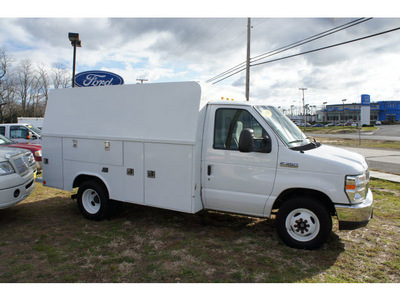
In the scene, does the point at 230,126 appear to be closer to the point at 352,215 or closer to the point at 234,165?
the point at 234,165

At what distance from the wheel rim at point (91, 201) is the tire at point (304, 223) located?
3.64 meters

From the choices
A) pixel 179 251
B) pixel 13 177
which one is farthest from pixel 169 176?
pixel 13 177

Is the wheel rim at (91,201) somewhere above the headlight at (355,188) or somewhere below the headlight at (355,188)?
below

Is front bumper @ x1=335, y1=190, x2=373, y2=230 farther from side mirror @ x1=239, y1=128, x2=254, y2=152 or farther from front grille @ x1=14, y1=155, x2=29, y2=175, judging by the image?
front grille @ x1=14, y1=155, x2=29, y2=175

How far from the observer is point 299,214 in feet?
14.6

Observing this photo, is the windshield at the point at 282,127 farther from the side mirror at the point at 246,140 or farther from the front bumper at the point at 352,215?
the front bumper at the point at 352,215

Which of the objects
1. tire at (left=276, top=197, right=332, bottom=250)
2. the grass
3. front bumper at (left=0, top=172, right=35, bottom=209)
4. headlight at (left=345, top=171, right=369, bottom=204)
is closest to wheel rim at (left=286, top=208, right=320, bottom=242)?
tire at (left=276, top=197, right=332, bottom=250)

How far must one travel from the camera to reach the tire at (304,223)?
4289 millimetres

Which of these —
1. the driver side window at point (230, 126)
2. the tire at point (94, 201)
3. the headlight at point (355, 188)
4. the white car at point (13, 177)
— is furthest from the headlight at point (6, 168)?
the headlight at point (355, 188)

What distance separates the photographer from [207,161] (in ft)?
15.9

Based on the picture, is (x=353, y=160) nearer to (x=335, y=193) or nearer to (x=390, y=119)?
(x=335, y=193)

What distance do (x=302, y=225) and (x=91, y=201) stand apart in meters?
4.16

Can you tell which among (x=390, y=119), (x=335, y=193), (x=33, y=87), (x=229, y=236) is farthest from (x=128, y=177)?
(x=390, y=119)

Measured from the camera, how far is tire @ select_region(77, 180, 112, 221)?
5680 mm
